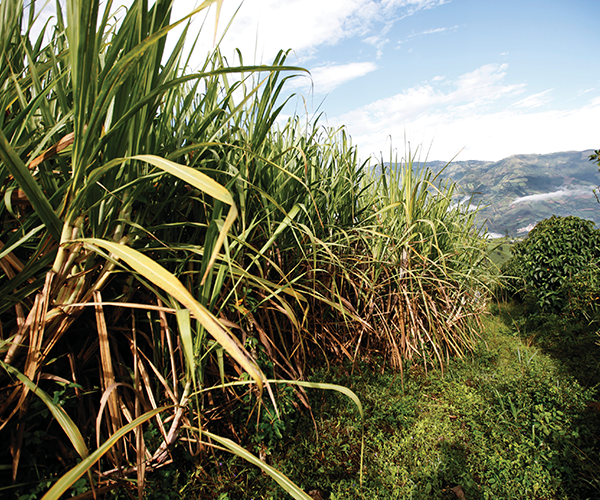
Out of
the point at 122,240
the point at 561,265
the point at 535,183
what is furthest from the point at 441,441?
the point at 535,183

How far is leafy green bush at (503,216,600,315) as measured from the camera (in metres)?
3.86

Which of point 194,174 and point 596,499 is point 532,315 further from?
point 194,174

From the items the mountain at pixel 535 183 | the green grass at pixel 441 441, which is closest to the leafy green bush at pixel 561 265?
the green grass at pixel 441 441

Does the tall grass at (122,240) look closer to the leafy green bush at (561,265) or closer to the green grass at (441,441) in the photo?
the green grass at (441,441)

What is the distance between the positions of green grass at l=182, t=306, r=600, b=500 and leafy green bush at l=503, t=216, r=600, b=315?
5.91 feet

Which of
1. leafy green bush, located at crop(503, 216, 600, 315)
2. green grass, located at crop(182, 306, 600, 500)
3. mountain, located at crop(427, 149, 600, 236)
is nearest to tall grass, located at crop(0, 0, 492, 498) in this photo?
green grass, located at crop(182, 306, 600, 500)

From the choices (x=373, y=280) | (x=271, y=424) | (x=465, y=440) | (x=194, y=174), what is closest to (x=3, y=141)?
(x=194, y=174)

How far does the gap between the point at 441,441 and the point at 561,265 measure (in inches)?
156

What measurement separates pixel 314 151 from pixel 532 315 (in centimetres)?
404

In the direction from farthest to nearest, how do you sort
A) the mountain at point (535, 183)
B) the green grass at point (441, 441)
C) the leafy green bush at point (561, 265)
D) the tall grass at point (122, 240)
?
the mountain at point (535, 183) → the leafy green bush at point (561, 265) → the green grass at point (441, 441) → the tall grass at point (122, 240)

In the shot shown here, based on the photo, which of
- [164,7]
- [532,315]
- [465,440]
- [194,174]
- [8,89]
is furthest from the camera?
[532,315]

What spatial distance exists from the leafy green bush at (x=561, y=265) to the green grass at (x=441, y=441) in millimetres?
1801

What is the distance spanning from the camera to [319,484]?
4.58 ft

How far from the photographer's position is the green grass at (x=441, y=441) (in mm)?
1416
